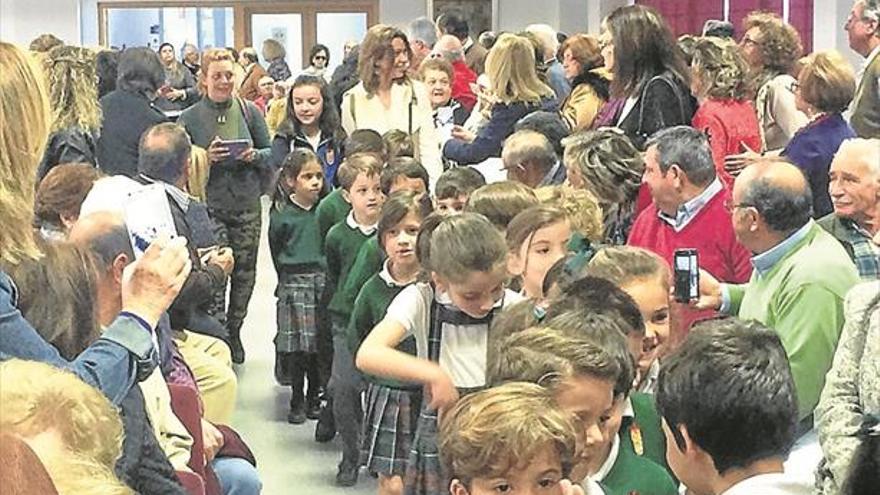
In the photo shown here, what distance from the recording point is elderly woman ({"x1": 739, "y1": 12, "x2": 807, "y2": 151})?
6453mm

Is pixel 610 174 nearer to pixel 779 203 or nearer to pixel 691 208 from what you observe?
pixel 691 208

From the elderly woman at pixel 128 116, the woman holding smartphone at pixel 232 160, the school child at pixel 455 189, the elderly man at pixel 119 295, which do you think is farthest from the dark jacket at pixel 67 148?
the elderly man at pixel 119 295

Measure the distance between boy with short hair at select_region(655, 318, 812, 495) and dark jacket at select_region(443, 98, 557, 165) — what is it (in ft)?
12.7

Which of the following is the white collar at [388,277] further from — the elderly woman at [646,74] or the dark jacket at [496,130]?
the dark jacket at [496,130]

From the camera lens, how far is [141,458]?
114 inches

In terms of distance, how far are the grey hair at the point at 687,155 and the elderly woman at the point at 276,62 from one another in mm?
10312

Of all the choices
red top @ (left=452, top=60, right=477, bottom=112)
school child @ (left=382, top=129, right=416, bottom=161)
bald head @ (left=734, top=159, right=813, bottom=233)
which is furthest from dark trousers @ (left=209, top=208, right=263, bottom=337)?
bald head @ (left=734, top=159, right=813, bottom=233)

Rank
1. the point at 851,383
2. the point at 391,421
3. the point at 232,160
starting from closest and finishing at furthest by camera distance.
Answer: the point at 851,383 → the point at 391,421 → the point at 232,160

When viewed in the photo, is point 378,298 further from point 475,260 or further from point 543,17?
point 543,17

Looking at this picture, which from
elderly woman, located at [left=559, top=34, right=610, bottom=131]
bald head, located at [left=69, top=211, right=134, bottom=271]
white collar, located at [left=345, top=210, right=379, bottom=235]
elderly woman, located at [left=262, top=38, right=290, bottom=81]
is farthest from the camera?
elderly woman, located at [left=262, top=38, right=290, bottom=81]

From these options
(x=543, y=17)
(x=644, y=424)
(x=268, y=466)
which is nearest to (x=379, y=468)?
(x=644, y=424)

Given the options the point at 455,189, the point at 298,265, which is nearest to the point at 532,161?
the point at 455,189

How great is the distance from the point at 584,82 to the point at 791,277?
10.5 feet

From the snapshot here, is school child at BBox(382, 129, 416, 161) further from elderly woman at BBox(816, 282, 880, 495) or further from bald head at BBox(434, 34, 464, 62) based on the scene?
elderly woman at BBox(816, 282, 880, 495)
